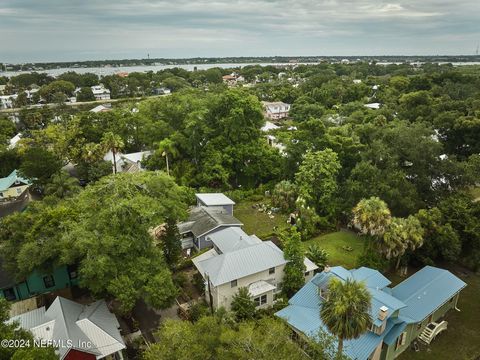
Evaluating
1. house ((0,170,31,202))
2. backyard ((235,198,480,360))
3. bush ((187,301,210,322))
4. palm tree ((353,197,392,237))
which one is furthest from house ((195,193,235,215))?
house ((0,170,31,202))

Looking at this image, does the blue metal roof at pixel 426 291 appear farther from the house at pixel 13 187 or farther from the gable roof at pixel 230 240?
the house at pixel 13 187

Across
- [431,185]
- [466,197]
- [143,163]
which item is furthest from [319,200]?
[143,163]

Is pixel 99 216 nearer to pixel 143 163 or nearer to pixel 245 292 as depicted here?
pixel 245 292

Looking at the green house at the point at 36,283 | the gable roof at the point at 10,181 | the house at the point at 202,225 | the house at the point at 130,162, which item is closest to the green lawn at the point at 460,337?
the house at the point at 202,225

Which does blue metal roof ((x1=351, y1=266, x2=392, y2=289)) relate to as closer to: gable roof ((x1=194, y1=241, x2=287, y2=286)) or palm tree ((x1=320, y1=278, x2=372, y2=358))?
gable roof ((x1=194, y1=241, x2=287, y2=286))

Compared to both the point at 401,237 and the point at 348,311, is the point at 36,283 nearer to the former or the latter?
the point at 348,311

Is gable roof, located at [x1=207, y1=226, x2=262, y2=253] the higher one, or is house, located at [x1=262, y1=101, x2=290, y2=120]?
house, located at [x1=262, y1=101, x2=290, y2=120]
